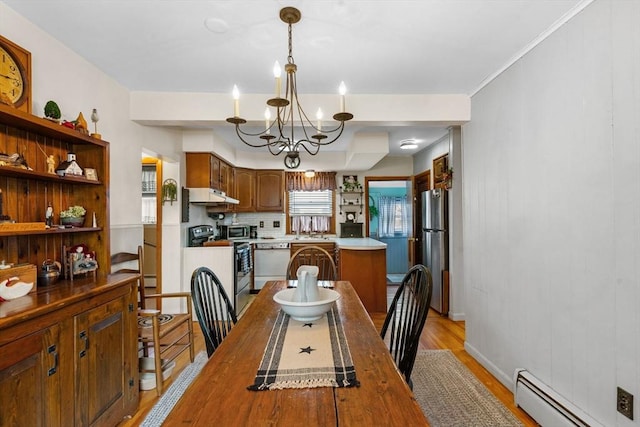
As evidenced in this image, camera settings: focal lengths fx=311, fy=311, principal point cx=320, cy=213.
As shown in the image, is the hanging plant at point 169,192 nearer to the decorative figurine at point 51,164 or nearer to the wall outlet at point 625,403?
the decorative figurine at point 51,164

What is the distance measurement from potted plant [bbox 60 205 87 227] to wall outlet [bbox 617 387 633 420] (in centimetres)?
311

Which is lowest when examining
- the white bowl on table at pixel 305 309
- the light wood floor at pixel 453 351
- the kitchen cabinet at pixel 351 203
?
the light wood floor at pixel 453 351

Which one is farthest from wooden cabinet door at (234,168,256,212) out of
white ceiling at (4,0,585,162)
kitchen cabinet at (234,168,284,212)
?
white ceiling at (4,0,585,162)

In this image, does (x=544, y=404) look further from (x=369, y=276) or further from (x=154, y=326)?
(x=154, y=326)

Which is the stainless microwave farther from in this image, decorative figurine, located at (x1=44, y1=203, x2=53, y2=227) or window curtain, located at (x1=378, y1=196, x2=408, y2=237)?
window curtain, located at (x1=378, y1=196, x2=408, y2=237)

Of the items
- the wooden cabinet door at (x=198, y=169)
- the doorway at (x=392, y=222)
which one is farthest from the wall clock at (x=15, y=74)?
the doorway at (x=392, y=222)

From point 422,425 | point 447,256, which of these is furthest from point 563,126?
point 447,256

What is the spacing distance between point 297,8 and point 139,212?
2330mm

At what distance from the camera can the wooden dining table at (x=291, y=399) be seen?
0.82 meters

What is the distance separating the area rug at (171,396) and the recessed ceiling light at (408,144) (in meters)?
3.77

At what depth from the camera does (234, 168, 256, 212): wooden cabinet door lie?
5.44 metres

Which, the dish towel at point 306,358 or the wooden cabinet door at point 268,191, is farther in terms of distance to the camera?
the wooden cabinet door at point 268,191

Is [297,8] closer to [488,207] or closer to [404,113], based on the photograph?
[404,113]

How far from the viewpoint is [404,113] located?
115 inches
